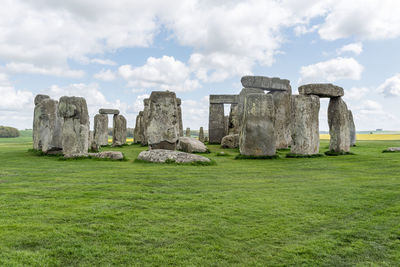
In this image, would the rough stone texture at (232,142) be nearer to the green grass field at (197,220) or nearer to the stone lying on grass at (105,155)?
the stone lying on grass at (105,155)

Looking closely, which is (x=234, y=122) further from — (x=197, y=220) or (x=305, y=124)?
(x=197, y=220)

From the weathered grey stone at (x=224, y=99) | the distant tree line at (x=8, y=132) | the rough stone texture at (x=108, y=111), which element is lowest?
the distant tree line at (x=8, y=132)

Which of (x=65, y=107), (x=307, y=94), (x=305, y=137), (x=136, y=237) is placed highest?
(x=307, y=94)

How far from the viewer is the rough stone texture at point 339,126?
588 inches

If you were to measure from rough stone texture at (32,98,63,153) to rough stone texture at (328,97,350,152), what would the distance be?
12.9 m

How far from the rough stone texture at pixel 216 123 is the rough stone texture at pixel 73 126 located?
13022 millimetres

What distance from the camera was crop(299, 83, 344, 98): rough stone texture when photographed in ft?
47.4

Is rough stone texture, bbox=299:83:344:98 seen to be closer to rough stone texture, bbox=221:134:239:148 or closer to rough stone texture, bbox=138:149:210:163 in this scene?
rough stone texture, bbox=221:134:239:148

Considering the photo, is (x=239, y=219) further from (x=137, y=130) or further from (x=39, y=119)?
(x=137, y=130)

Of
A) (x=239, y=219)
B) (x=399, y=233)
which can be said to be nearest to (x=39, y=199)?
(x=239, y=219)

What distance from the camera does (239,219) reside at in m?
5.14

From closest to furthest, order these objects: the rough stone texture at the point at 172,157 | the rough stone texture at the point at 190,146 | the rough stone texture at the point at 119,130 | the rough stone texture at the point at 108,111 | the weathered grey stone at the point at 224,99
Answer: the rough stone texture at the point at 172,157
the rough stone texture at the point at 190,146
the rough stone texture at the point at 119,130
the rough stone texture at the point at 108,111
the weathered grey stone at the point at 224,99

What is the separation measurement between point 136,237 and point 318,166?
8606mm

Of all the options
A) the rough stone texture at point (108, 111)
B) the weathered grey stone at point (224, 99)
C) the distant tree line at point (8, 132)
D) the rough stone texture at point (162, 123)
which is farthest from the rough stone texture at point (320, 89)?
the distant tree line at point (8, 132)
